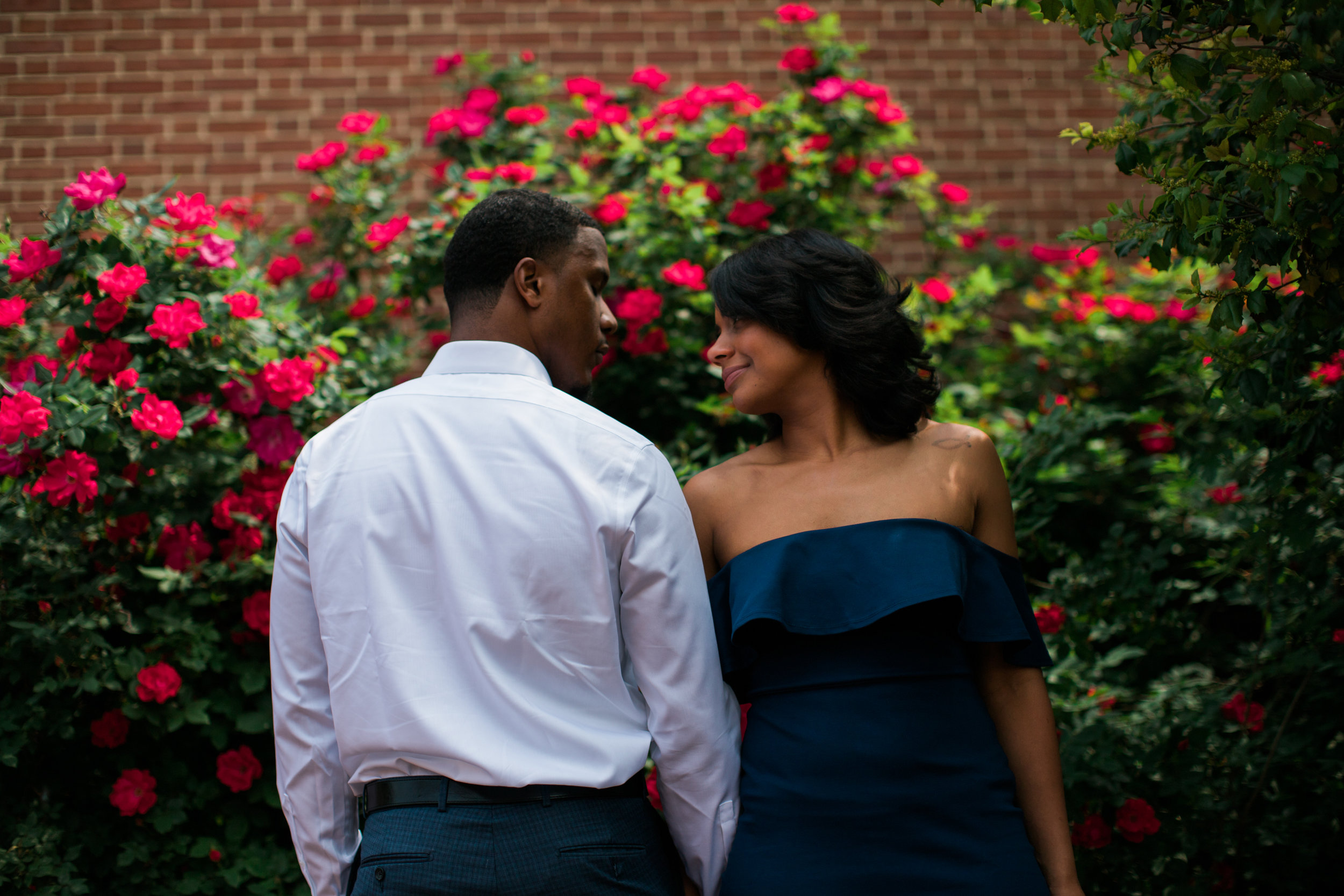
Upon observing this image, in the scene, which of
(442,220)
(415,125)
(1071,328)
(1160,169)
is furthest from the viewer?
(415,125)

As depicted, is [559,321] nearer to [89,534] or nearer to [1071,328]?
[89,534]

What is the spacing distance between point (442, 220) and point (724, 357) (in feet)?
5.32

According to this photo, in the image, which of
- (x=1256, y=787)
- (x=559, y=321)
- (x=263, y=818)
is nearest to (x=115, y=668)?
(x=263, y=818)

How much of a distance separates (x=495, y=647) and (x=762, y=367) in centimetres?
79

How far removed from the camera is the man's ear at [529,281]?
1905 millimetres

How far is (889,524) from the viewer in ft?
6.11

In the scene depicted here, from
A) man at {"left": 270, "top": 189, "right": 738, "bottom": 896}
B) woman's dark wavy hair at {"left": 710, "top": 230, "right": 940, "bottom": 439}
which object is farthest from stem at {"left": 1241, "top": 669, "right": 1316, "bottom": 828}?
man at {"left": 270, "top": 189, "right": 738, "bottom": 896}

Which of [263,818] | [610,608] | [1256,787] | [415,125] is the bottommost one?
[263,818]

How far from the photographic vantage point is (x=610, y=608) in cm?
167

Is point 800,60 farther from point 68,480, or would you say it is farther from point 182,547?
point 68,480

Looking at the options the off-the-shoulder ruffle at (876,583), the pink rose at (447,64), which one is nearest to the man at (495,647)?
the off-the-shoulder ruffle at (876,583)

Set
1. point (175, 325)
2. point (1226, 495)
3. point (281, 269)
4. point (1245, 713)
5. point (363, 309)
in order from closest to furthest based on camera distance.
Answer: point (175, 325) < point (1245, 713) < point (1226, 495) < point (281, 269) < point (363, 309)

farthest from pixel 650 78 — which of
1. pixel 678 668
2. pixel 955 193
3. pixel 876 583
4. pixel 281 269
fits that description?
pixel 678 668

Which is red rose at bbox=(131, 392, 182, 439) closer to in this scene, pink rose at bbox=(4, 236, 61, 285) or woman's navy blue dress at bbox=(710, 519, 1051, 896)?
pink rose at bbox=(4, 236, 61, 285)
